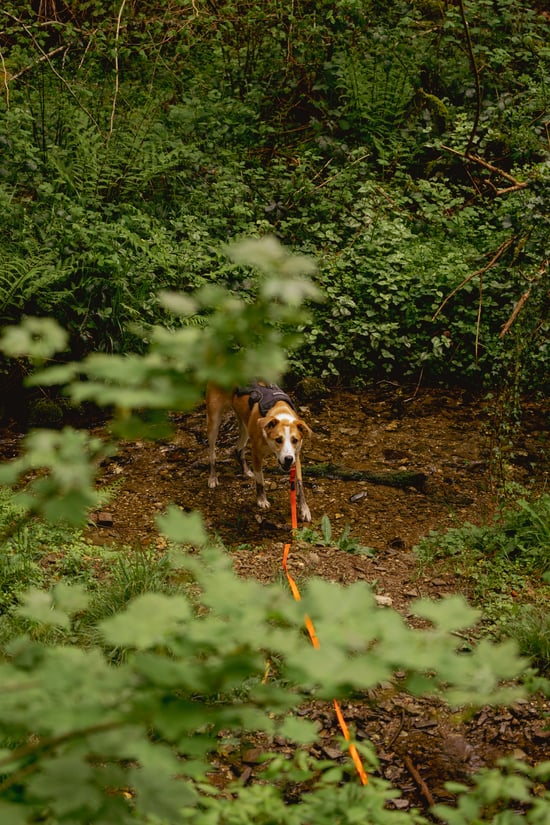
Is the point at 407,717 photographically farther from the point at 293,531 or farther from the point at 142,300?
the point at 142,300

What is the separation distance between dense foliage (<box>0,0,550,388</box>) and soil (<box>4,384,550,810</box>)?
2.03ft

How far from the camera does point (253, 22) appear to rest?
11.6m

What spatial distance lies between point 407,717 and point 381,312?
5.41m

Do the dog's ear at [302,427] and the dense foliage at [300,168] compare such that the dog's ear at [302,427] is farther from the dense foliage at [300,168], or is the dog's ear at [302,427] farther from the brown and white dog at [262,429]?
the dense foliage at [300,168]

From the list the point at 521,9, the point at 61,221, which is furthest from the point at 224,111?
the point at 521,9

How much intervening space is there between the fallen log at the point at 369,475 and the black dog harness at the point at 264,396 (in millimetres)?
707

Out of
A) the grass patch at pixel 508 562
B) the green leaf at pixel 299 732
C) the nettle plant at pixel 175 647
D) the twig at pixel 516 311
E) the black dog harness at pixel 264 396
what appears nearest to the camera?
the nettle plant at pixel 175 647

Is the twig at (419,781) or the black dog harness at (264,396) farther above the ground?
the twig at (419,781)

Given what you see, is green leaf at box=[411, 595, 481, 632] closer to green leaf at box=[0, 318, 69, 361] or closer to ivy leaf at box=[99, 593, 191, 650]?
ivy leaf at box=[99, 593, 191, 650]

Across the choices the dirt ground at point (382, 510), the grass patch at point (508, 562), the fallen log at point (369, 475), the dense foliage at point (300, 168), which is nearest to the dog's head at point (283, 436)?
the dirt ground at point (382, 510)

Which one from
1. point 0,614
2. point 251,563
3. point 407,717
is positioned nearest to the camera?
point 407,717

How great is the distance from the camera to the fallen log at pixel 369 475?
273 inches

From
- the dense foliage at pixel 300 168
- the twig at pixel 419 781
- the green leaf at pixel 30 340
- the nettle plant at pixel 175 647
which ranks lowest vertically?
the twig at pixel 419 781

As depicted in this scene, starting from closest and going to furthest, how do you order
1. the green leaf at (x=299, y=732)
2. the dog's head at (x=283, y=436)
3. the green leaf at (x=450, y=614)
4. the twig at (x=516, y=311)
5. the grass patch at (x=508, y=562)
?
the green leaf at (x=450, y=614) < the green leaf at (x=299, y=732) < the grass patch at (x=508, y=562) < the twig at (x=516, y=311) < the dog's head at (x=283, y=436)
